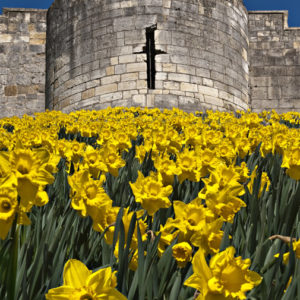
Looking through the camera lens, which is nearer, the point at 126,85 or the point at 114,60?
the point at 126,85

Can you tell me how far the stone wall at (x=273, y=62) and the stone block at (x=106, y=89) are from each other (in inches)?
203

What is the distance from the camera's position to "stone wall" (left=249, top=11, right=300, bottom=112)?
13.1 m

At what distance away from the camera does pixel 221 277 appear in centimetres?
70

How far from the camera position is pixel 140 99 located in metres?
10.1

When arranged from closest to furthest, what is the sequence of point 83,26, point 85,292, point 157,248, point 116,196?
point 85,292 → point 157,248 → point 116,196 → point 83,26

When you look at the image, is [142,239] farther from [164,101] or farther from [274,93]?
[274,93]

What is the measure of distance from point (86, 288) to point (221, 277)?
0.24 m

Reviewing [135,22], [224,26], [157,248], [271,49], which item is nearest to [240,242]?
[157,248]

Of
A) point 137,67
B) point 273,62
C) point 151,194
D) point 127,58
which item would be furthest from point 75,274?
point 273,62

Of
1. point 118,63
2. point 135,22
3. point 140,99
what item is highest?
point 135,22

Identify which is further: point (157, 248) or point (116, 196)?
point (116, 196)

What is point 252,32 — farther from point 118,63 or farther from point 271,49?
point 118,63

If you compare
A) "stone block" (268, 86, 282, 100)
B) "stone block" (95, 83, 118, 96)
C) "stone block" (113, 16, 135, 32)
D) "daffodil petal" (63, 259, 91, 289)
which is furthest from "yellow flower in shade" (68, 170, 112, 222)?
"stone block" (268, 86, 282, 100)

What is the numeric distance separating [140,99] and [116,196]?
850cm
